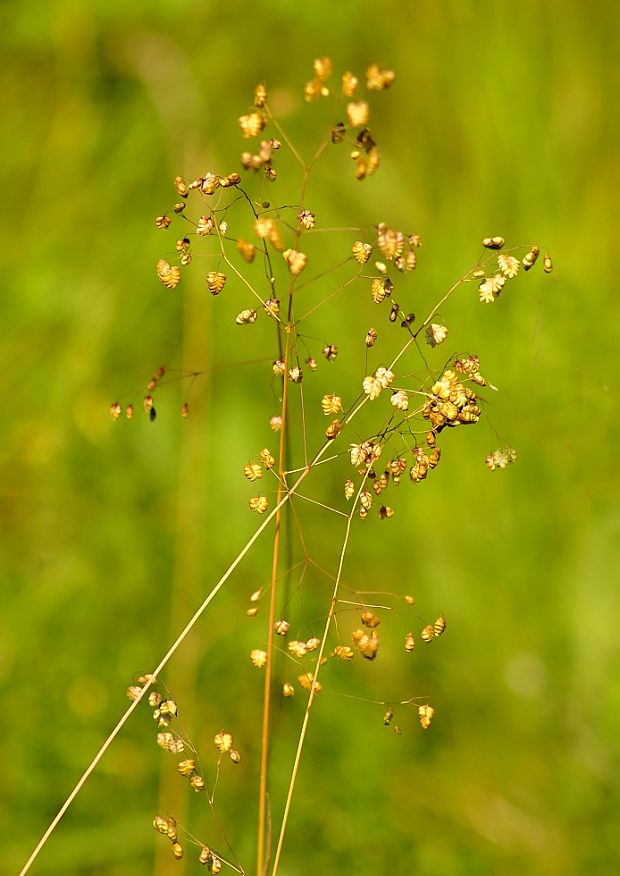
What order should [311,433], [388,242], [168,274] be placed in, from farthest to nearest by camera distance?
[311,433] < [168,274] < [388,242]

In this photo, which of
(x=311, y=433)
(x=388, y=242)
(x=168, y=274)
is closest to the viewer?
(x=388, y=242)

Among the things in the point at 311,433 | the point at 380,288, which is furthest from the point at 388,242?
the point at 311,433

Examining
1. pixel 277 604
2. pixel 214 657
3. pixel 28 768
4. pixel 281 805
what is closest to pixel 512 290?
pixel 277 604

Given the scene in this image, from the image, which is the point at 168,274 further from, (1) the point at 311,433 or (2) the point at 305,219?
(1) the point at 311,433

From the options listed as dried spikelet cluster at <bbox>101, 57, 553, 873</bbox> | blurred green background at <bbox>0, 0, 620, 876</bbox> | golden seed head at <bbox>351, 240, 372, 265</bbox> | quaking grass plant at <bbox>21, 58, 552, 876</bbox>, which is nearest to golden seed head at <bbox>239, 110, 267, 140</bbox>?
dried spikelet cluster at <bbox>101, 57, 553, 873</bbox>

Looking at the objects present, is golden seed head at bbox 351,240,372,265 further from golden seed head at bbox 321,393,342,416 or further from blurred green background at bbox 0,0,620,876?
blurred green background at bbox 0,0,620,876

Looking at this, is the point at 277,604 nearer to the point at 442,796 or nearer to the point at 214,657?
the point at 214,657

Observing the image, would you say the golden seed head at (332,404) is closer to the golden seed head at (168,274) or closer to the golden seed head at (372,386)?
the golden seed head at (372,386)

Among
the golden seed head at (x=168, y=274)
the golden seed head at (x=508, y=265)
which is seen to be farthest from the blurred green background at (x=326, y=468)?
the golden seed head at (x=168, y=274)
